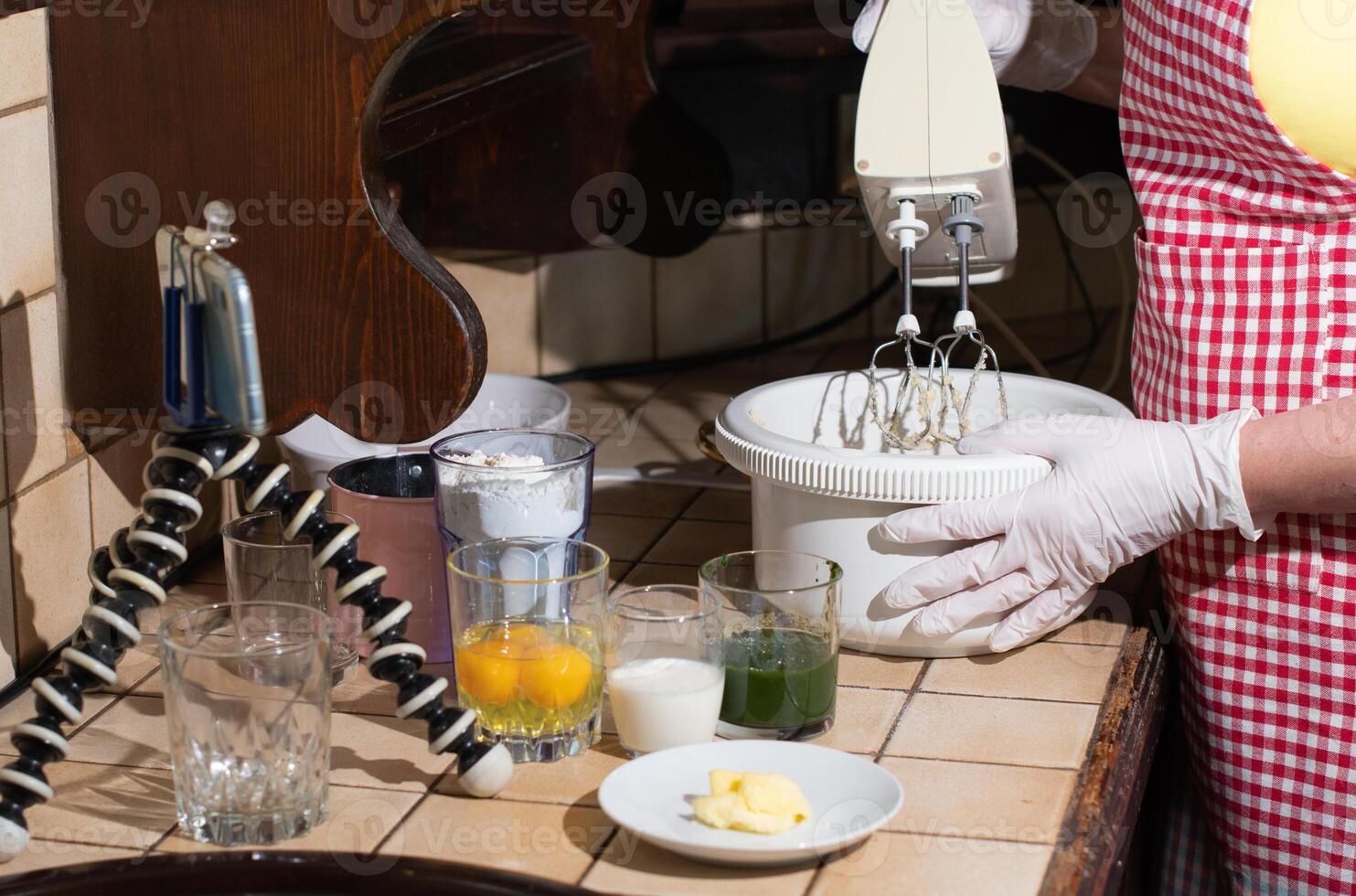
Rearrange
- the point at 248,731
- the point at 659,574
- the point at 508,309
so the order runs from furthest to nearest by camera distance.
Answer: the point at 508,309
the point at 659,574
the point at 248,731

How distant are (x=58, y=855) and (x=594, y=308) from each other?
1.08m

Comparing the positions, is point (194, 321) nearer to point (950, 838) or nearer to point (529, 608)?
point (529, 608)

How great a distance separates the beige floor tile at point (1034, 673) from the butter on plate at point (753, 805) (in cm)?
23

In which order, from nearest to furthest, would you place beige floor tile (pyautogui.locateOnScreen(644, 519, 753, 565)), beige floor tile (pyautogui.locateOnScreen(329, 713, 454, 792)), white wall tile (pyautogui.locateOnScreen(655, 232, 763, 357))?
beige floor tile (pyautogui.locateOnScreen(329, 713, 454, 792)) < beige floor tile (pyautogui.locateOnScreen(644, 519, 753, 565)) < white wall tile (pyautogui.locateOnScreen(655, 232, 763, 357))

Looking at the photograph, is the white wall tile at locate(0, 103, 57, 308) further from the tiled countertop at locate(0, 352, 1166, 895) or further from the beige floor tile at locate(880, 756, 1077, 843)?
the beige floor tile at locate(880, 756, 1077, 843)

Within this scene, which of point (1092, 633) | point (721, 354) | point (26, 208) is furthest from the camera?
point (721, 354)

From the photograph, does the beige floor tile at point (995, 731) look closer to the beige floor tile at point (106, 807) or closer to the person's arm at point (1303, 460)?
the person's arm at point (1303, 460)

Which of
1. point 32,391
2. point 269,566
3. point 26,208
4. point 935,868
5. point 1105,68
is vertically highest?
point 1105,68

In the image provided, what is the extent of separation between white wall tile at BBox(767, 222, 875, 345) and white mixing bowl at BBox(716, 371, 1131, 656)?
2.63ft

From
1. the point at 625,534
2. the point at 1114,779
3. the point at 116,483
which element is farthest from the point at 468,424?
the point at 1114,779

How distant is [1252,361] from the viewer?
3.04 feet

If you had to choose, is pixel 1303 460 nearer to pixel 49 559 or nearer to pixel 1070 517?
pixel 1070 517

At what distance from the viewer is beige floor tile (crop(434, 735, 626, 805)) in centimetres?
76

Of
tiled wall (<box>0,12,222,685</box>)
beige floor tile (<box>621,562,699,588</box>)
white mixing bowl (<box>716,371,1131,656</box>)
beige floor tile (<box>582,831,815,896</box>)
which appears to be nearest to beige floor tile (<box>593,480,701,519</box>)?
beige floor tile (<box>621,562,699,588</box>)
